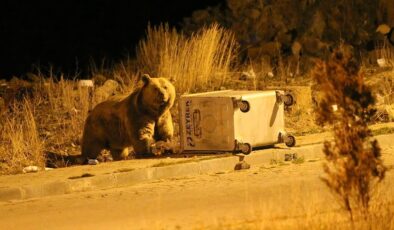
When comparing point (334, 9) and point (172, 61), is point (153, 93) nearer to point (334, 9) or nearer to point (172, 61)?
point (172, 61)

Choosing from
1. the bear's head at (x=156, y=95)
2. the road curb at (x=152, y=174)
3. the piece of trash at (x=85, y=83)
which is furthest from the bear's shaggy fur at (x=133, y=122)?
the piece of trash at (x=85, y=83)

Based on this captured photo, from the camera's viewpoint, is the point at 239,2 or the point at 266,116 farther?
the point at 239,2

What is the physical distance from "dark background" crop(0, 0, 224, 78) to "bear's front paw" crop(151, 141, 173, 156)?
7744 millimetres

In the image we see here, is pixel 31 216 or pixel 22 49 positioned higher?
pixel 22 49

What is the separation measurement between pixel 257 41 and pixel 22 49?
4.65 m

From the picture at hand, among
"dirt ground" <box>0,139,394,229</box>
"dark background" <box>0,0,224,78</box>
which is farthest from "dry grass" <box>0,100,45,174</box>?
"dark background" <box>0,0,224,78</box>

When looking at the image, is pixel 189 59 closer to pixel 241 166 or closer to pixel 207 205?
pixel 241 166

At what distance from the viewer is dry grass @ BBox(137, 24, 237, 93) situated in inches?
729

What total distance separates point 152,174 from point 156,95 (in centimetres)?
200

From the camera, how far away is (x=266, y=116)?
49.7 ft

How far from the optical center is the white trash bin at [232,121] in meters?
14.7

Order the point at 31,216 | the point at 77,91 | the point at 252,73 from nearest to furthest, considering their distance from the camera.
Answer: the point at 31,216 < the point at 77,91 < the point at 252,73

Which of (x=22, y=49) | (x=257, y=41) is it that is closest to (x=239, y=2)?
(x=257, y=41)

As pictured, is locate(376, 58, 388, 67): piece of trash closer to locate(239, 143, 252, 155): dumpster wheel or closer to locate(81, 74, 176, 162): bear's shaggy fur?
locate(81, 74, 176, 162): bear's shaggy fur
